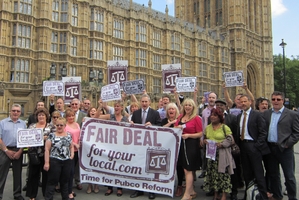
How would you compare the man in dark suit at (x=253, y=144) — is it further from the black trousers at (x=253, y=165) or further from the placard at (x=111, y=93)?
the placard at (x=111, y=93)

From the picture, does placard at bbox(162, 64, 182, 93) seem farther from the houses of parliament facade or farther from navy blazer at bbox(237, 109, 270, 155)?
the houses of parliament facade

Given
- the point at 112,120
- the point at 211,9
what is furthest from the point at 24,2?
the point at 211,9

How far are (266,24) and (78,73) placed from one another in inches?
1809

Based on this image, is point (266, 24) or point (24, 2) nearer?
point (24, 2)

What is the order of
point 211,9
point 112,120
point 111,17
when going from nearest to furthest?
point 112,120 → point 111,17 → point 211,9

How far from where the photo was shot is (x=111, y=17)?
30.8m

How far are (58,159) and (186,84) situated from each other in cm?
598

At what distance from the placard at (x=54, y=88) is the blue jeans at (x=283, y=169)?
8.14 metres

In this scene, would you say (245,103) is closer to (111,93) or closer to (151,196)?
(151,196)

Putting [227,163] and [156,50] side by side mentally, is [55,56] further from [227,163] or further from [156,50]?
[227,163]

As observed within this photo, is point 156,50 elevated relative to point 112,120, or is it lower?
elevated

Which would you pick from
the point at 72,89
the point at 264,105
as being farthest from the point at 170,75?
the point at 264,105

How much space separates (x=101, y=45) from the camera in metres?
29.2

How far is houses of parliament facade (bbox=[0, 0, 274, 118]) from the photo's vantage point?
23828 millimetres
